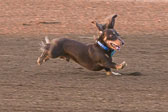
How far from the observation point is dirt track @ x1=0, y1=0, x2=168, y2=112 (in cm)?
807

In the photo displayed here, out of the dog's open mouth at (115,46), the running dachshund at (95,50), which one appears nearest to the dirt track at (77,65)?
the running dachshund at (95,50)

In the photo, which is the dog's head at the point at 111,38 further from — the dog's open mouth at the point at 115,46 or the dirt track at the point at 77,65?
the dirt track at the point at 77,65

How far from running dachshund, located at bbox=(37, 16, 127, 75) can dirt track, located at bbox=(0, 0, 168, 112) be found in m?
0.28

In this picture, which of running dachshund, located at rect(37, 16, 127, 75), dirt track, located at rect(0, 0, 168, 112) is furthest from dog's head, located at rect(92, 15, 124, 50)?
dirt track, located at rect(0, 0, 168, 112)

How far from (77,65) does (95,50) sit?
1.59m

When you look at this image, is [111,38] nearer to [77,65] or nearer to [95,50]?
[95,50]

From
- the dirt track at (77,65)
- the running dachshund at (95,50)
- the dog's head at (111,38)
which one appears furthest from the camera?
the running dachshund at (95,50)

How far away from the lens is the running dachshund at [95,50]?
937cm

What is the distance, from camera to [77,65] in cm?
1114

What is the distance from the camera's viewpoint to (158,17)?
1731 centimetres

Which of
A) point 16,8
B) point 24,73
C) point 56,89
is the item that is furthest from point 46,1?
point 56,89

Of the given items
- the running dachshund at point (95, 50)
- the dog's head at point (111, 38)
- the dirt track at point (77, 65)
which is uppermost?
the dog's head at point (111, 38)

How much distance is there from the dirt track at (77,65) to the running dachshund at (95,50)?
0.91 ft

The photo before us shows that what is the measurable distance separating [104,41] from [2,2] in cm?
1109
